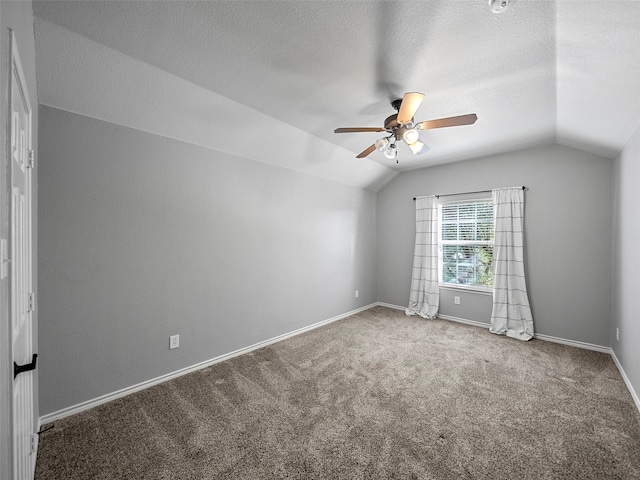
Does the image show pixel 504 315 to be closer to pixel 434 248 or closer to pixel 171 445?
pixel 434 248

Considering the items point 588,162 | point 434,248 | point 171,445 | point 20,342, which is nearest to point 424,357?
point 434,248

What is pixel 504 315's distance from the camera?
370 centimetres

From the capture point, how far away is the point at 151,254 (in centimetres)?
244

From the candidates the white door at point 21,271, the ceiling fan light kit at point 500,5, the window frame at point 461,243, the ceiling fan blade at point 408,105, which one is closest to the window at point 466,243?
the window frame at point 461,243

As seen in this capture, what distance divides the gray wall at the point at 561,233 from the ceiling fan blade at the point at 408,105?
248 centimetres

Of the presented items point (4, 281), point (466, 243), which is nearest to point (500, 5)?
point (4, 281)

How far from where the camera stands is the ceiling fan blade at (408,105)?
72.5 inches

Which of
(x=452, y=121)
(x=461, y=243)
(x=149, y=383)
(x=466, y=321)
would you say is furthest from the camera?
(x=461, y=243)

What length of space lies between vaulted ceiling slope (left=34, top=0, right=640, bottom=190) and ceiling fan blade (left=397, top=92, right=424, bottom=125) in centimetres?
24

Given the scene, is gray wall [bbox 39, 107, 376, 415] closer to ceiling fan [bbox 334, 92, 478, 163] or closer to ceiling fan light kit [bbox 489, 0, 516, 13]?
ceiling fan [bbox 334, 92, 478, 163]

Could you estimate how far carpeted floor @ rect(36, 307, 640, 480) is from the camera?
5.21 ft

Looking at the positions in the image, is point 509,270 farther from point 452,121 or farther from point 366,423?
point 366,423

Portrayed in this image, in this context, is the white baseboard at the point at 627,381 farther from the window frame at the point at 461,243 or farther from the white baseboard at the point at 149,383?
the white baseboard at the point at 149,383

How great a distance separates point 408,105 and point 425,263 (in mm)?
3024
